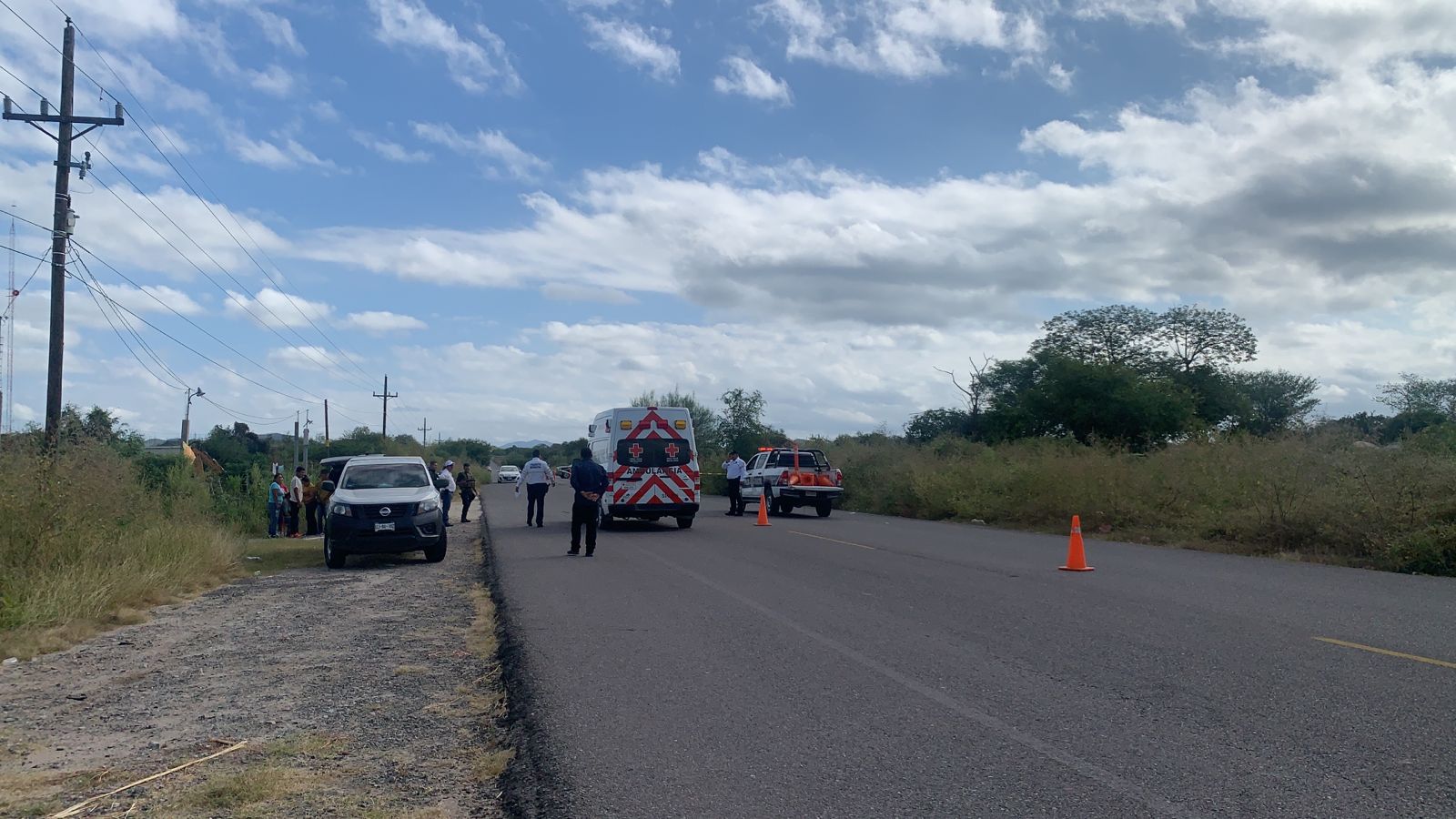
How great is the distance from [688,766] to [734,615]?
5.22 meters

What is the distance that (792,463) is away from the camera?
1214 inches

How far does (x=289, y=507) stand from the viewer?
2573 centimetres

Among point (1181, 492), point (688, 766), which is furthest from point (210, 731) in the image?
point (1181, 492)

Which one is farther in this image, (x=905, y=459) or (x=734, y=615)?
(x=905, y=459)

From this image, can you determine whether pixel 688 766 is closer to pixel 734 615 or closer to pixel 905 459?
pixel 734 615

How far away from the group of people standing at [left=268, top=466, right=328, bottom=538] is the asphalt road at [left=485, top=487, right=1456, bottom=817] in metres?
13.4

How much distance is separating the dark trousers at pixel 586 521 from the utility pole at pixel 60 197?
8417 millimetres

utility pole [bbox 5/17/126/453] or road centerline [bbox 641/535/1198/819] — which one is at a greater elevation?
utility pole [bbox 5/17/126/453]

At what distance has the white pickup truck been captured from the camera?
1190 inches

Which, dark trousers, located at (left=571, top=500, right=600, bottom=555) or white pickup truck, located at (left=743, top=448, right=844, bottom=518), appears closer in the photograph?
dark trousers, located at (left=571, top=500, right=600, bottom=555)

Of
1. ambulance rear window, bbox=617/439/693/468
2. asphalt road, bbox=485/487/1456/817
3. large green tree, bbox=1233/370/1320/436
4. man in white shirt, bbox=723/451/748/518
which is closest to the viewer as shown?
asphalt road, bbox=485/487/1456/817

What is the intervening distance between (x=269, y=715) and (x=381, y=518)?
1006cm

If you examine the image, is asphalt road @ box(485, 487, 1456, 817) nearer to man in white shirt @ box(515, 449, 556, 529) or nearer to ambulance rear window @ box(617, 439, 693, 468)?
ambulance rear window @ box(617, 439, 693, 468)

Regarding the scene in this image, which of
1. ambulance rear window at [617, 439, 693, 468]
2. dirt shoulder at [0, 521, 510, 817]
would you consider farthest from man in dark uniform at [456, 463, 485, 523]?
dirt shoulder at [0, 521, 510, 817]
